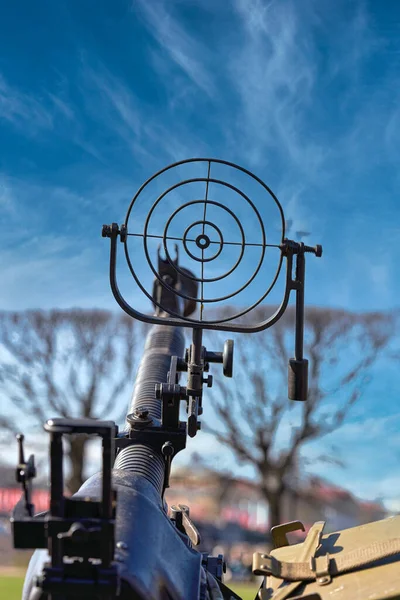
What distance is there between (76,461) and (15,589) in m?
4.15

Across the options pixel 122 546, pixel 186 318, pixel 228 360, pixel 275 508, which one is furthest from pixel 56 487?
pixel 275 508

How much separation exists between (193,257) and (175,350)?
1.41m

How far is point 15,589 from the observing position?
488 inches

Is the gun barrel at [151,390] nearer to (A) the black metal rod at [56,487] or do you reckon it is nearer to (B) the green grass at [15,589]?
(A) the black metal rod at [56,487]

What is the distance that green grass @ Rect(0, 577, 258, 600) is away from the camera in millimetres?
11750

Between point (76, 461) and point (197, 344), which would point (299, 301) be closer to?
point (197, 344)

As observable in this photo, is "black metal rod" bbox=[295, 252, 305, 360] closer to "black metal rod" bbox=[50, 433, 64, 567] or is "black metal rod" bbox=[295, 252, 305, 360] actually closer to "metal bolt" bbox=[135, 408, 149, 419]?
"metal bolt" bbox=[135, 408, 149, 419]

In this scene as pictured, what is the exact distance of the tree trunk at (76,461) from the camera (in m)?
16.0

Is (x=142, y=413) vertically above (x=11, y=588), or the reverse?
(x=142, y=413)

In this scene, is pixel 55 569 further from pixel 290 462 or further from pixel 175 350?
pixel 290 462

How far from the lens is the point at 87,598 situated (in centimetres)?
288

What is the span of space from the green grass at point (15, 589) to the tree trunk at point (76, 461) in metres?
2.47

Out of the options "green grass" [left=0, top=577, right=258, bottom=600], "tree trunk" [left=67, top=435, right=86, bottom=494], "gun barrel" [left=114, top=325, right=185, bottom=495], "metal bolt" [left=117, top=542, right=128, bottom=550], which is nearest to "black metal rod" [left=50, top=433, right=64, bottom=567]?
"metal bolt" [left=117, top=542, right=128, bottom=550]

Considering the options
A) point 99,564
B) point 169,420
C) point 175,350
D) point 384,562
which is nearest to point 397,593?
point 384,562
